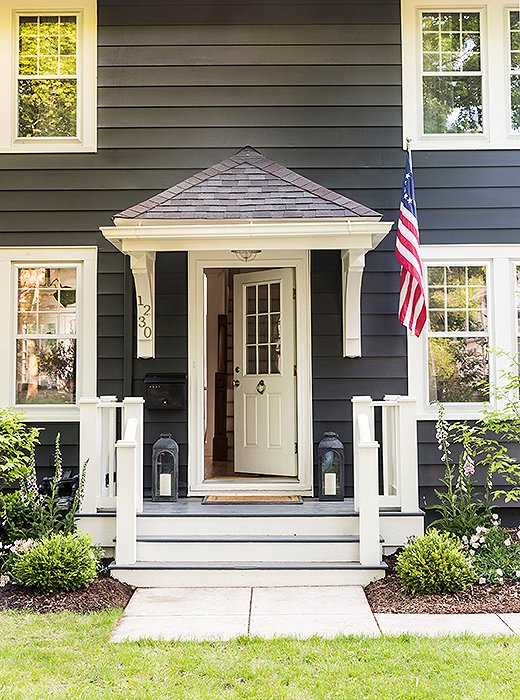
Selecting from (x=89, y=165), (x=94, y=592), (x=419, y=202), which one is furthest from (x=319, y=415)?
(x=89, y=165)

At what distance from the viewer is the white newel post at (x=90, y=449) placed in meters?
5.67

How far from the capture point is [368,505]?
5.34 m

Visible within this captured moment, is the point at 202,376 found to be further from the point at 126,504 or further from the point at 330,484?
the point at 126,504

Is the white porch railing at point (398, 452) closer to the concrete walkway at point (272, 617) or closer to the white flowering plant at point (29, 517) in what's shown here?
the concrete walkway at point (272, 617)

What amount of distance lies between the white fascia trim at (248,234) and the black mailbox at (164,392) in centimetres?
127

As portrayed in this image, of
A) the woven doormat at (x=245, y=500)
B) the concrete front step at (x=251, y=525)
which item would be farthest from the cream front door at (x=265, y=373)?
the concrete front step at (x=251, y=525)

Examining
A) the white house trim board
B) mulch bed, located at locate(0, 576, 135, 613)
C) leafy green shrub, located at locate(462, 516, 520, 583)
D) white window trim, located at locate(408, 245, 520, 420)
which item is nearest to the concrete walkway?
mulch bed, located at locate(0, 576, 135, 613)

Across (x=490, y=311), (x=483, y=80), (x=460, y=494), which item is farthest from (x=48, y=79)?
(x=460, y=494)

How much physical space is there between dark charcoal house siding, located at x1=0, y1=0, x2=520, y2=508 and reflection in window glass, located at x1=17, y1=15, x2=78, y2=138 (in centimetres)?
28

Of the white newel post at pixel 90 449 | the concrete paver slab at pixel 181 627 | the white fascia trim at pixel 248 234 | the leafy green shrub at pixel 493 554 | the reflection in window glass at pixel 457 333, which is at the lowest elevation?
the concrete paver slab at pixel 181 627

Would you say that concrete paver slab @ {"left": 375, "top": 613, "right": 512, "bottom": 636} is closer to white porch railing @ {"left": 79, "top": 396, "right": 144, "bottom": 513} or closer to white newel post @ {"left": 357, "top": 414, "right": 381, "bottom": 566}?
white newel post @ {"left": 357, "top": 414, "right": 381, "bottom": 566}

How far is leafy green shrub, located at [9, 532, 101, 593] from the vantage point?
4848mm

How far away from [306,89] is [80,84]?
80.3 inches

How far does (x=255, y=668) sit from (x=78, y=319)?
391 centimetres
